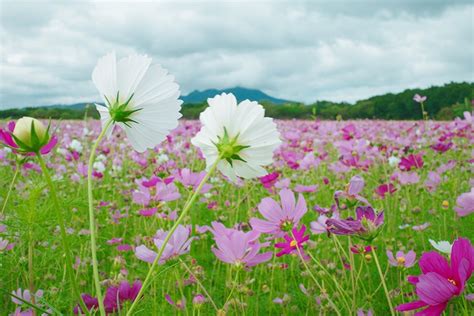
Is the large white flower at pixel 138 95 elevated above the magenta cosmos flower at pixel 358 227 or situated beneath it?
elevated above

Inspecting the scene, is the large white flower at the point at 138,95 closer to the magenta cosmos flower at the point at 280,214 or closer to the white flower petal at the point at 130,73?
the white flower petal at the point at 130,73

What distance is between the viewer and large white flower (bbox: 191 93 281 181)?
0.60m

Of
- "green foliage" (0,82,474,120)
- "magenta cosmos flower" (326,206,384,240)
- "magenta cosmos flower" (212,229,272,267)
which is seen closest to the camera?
"magenta cosmos flower" (326,206,384,240)

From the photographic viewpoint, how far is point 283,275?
5.32 feet

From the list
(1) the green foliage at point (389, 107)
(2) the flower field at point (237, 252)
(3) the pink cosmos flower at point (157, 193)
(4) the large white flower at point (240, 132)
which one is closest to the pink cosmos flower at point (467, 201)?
(2) the flower field at point (237, 252)

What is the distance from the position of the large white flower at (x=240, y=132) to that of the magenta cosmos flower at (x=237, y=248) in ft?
0.73

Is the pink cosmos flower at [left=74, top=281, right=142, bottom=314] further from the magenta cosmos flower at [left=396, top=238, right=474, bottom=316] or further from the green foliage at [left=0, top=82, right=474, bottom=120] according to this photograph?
the green foliage at [left=0, top=82, right=474, bottom=120]

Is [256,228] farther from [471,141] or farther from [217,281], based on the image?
[471,141]

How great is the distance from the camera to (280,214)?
896 millimetres

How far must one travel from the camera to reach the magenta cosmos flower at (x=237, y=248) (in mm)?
798

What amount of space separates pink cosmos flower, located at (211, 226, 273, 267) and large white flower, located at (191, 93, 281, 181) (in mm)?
222

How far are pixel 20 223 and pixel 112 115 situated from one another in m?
0.41

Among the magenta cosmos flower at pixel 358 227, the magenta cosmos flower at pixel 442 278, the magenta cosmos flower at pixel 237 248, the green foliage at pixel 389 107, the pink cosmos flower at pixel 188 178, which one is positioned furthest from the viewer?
the green foliage at pixel 389 107

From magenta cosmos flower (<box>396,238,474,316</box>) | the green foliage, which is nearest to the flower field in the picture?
magenta cosmos flower (<box>396,238,474,316</box>)
